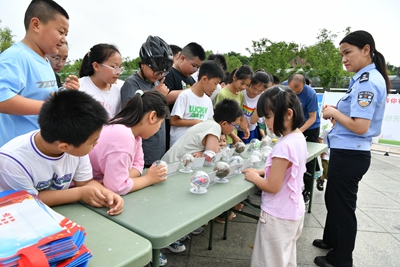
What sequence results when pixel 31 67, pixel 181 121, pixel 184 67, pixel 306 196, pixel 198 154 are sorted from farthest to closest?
pixel 306 196 → pixel 184 67 → pixel 181 121 → pixel 198 154 → pixel 31 67

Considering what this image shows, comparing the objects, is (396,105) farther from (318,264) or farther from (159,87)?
(159,87)

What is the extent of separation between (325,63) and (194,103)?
→ 51.4 ft

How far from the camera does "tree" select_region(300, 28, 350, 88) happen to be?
13.9m

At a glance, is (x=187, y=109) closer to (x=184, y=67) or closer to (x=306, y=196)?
(x=184, y=67)

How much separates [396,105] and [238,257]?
6645mm

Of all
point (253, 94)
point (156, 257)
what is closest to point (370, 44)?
point (253, 94)

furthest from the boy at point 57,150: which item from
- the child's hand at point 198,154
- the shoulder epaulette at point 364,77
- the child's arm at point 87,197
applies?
the shoulder epaulette at point 364,77

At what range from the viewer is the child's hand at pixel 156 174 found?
151cm

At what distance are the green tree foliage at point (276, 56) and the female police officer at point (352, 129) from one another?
47.4 ft

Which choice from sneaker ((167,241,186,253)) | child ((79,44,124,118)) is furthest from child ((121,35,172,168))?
sneaker ((167,241,186,253))

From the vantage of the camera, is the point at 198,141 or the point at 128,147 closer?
the point at 128,147

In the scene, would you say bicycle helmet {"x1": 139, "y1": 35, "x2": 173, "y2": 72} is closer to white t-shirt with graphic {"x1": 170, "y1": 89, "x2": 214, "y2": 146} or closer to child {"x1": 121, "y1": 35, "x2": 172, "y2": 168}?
child {"x1": 121, "y1": 35, "x2": 172, "y2": 168}

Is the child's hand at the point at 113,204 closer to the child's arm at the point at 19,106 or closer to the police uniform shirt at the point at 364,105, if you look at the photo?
the child's arm at the point at 19,106

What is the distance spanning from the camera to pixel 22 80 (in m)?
1.38
